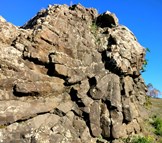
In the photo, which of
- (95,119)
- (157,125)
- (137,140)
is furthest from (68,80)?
(157,125)

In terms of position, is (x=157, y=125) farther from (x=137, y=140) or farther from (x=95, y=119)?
(x=95, y=119)

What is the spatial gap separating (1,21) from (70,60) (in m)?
6.14

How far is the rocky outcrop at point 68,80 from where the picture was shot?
2114 centimetres

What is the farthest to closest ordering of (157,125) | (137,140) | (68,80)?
(157,125), (137,140), (68,80)

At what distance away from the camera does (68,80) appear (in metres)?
24.4

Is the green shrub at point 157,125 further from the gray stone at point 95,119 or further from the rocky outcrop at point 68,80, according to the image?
the gray stone at point 95,119

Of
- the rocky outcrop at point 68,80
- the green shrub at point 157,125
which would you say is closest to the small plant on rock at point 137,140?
the rocky outcrop at point 68,80

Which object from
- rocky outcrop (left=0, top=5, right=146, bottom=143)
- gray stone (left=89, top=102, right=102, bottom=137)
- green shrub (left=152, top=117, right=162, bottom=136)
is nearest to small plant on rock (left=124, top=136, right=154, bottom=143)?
rocky outcrop (left=0, top=5, right=146, bottom=143)

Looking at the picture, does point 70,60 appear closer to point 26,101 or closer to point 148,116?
point 26,101

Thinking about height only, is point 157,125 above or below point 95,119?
above

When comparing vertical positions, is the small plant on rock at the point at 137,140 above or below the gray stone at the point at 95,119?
below

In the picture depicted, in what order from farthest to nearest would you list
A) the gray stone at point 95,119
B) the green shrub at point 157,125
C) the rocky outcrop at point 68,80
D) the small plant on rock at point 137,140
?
the green shrub at point 157,125, the small plant on rock at point 137,140, the gray stone at point 95,119, the rocky outcrop at point 68,80

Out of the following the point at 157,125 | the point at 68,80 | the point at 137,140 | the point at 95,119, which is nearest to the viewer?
the point at 68,80

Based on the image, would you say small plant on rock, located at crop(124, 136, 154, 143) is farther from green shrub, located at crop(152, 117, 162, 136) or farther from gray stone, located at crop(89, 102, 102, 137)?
green shrub, located at crop(152, 117, 162, 136)
